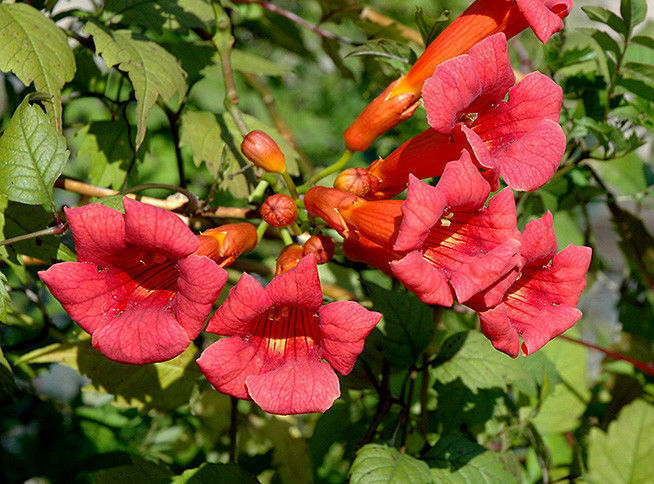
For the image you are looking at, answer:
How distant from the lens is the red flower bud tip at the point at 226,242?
1.50m

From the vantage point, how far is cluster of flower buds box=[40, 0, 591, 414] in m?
1.31

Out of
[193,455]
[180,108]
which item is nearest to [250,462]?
[193,455]

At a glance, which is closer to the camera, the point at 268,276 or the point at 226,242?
the point at 226,242

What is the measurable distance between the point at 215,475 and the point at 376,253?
825 millimetres

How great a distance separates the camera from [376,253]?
1.54 meters

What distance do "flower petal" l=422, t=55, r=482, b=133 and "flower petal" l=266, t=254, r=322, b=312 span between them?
0.42m

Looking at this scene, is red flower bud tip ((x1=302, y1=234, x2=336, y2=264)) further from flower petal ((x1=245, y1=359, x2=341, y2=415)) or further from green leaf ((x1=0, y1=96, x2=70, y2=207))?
green leaf ((x1=0, y1=96, x2=70, y2=207))

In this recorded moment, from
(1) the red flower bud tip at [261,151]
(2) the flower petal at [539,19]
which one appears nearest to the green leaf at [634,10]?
(2) the flower petal at [539,19]

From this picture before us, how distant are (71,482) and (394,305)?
62.5 inches

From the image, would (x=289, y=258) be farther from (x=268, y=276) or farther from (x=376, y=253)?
(x=268, y=276)

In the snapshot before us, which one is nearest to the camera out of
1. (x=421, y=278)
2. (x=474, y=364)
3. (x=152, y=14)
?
(x=421, y=278)

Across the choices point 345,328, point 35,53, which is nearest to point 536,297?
point 345,328

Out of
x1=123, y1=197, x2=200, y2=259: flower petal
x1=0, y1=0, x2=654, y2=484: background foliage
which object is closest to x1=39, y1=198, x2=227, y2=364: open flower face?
x1=123, y1=197, x2=200, y2=259: flower petal

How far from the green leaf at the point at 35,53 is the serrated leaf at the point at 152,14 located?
1.17 feet
